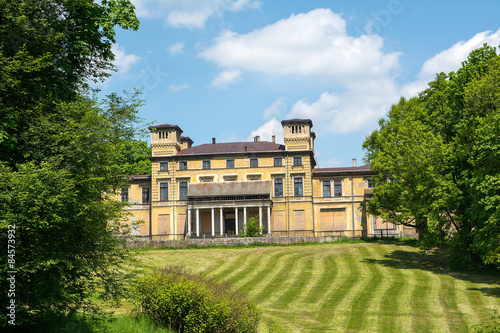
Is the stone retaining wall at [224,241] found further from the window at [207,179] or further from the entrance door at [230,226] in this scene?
the window at [207,179]

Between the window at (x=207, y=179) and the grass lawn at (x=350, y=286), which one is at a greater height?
the window at (x=207, y=179)

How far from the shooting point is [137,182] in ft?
205

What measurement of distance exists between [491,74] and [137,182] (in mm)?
43042

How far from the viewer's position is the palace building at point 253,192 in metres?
58.8

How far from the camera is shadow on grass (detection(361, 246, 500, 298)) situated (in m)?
30.8

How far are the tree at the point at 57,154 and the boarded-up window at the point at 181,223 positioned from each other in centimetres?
4279

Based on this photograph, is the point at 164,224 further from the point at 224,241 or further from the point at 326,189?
the point at 326,189

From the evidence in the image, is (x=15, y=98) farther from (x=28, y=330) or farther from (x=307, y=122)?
(x=307, y=122)

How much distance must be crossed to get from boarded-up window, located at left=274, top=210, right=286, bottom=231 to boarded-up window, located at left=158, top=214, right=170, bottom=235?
1314 centimetres

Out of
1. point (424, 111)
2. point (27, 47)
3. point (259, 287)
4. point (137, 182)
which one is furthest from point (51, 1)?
point (137, 182)

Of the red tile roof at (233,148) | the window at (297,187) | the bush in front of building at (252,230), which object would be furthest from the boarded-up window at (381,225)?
the bush in front of building at (252,230)

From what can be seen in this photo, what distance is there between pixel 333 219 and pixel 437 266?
76.4ft

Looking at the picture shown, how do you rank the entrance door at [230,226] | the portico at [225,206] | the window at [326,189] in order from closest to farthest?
1. the portico at [225,206]
2. the window at [326,189]
3. the entrance door at [230,226]

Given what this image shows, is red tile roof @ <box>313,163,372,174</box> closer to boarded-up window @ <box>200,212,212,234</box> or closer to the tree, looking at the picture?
boarded-up window @ <box>200,212,212,234</box>
